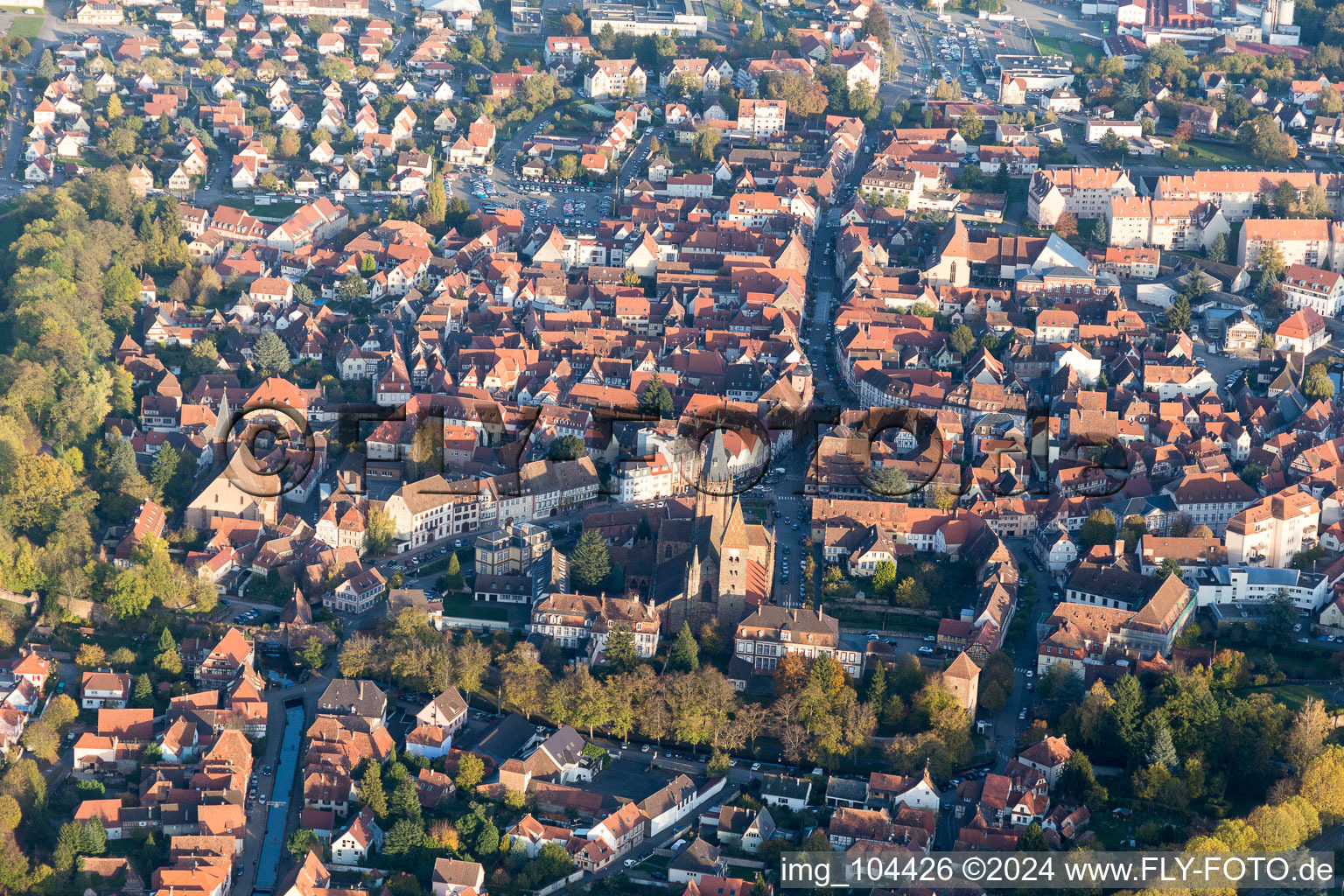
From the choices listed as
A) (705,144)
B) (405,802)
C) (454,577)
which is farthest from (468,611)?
(705,144)

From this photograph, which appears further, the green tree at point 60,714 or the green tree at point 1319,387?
the green tree at point 1319,387

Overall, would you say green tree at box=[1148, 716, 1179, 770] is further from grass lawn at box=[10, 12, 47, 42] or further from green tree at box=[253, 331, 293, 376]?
grass lawn at box=[10, 12, 47, 42]

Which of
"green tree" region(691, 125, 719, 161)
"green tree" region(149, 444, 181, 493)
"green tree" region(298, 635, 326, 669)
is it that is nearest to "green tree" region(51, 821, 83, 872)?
"green tree" region(298, 635, 326, 669)

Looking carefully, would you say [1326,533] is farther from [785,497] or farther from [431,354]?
[431,354]

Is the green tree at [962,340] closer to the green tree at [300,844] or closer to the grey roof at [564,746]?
the grey roof at [564,746]

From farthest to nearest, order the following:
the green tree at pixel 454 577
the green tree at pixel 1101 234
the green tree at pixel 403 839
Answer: the green tree at pixel 1101 234
the green tree at pixel 454 577
the green tree at pixel 403 839

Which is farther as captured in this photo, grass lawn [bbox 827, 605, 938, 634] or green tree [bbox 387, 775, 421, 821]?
grass lawn [bbox 827, 605, 938, 634]

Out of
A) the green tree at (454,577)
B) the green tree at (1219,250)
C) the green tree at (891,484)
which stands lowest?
the green tree at (454,577)

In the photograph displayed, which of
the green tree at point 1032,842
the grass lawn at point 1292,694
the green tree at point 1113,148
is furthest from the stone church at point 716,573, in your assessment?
the green tree at point 1113,148
